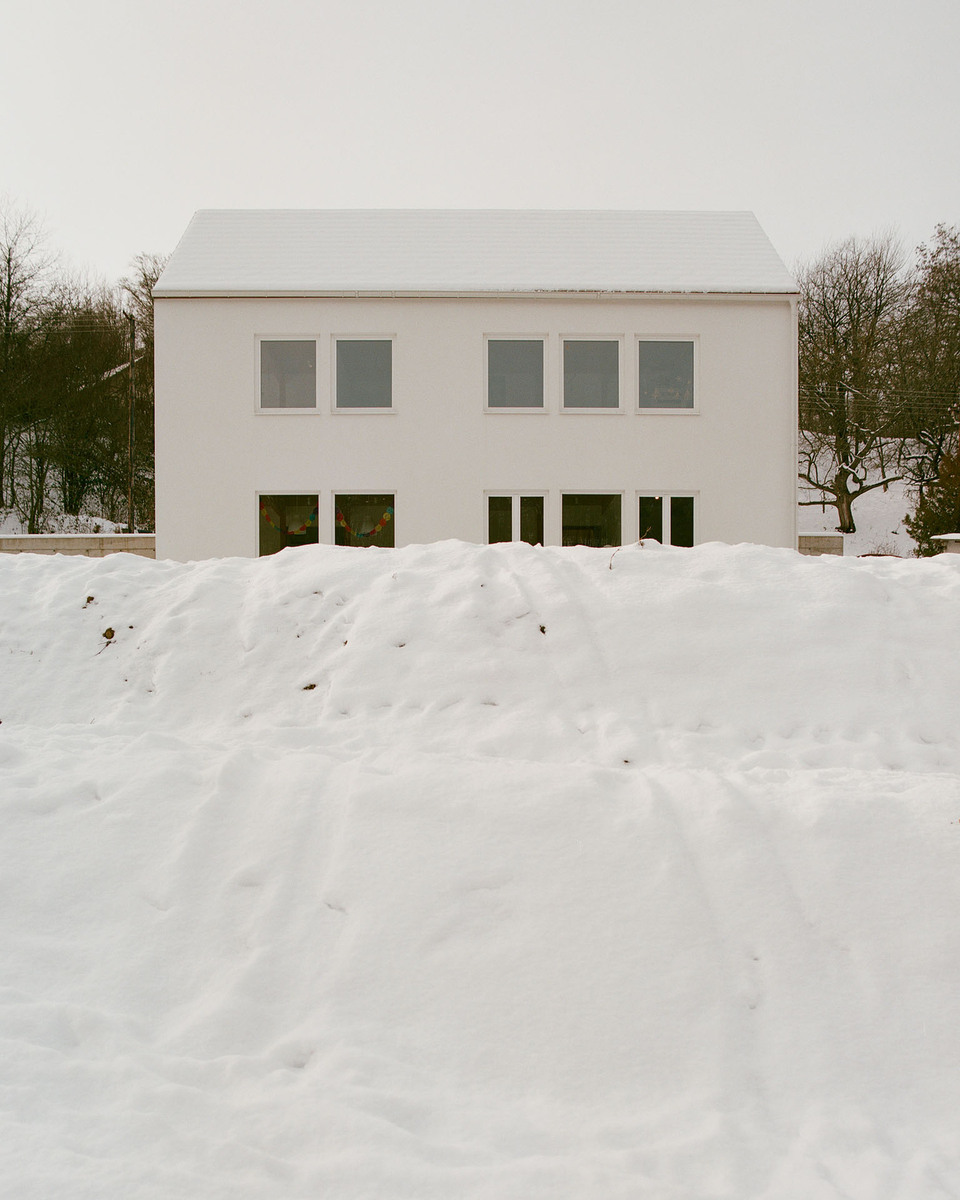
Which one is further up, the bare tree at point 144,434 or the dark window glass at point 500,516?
the bare tree at point 144,434

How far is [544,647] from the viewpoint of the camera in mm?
4609

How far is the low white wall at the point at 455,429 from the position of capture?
44.6 feet

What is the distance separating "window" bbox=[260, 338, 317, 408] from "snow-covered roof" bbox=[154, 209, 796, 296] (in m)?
0.91

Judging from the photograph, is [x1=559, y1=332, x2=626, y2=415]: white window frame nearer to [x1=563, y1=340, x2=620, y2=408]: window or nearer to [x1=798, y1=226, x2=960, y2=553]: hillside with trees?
[x1=563, y1=340, x2=620, y2=408]: window

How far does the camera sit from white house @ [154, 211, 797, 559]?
44.6 feet

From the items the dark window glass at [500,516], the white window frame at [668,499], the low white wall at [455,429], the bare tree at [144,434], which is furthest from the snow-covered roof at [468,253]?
the bare tree at [144,434]

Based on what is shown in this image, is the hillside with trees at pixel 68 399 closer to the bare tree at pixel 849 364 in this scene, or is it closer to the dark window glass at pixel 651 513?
the dark window glass at pixel 651 513

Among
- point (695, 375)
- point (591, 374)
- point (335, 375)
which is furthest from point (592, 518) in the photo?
point (335, 375)

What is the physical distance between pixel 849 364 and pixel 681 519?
19.2 m

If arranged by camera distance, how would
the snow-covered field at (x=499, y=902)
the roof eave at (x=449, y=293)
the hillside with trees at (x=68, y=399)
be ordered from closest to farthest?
the snow-covered field at (x=499, y=902) → the roof eave at (x=449, y=293) → the hillside with trees at (x=68, y=399)

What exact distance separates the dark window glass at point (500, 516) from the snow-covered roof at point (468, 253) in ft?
11.4

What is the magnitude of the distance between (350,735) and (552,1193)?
7.99ft

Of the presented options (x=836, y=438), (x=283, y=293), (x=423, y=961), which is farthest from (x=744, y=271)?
(x=836, y=438)

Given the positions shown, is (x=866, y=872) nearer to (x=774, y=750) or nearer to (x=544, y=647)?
(x=774, y=750)
